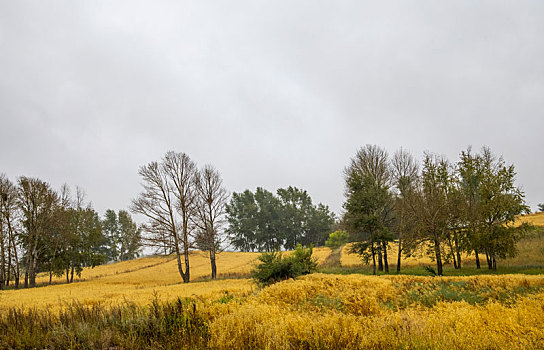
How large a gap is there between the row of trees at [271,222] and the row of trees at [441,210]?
4750cm

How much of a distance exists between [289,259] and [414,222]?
52.7ft

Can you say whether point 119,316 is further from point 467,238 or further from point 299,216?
point 299,216

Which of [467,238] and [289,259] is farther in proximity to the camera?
[467,238]

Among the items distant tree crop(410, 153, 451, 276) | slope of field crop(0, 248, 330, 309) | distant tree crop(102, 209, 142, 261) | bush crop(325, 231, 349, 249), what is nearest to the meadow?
slope of field crop(0, 248, 330, 309)

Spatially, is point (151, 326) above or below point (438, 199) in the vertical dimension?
below

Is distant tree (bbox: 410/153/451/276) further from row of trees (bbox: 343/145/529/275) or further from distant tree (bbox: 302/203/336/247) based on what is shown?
distant tree (bbox: 302/203/336/247)

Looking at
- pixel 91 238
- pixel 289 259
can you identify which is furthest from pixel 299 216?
pixel 289 259

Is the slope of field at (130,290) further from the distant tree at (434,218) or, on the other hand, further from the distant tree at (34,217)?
the distant tree at (434,218)

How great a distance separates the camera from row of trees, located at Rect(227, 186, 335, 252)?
76.0 m

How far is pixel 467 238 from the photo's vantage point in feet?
75.1

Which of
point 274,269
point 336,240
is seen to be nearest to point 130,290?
point 274,269

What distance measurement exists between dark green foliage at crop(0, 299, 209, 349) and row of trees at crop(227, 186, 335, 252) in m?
67.3

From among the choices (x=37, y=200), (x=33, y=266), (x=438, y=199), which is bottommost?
(x=33, y=266)

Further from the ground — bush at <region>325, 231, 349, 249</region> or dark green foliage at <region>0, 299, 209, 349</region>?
dark green foliage at <region>0, 299, 209, 349</region>
